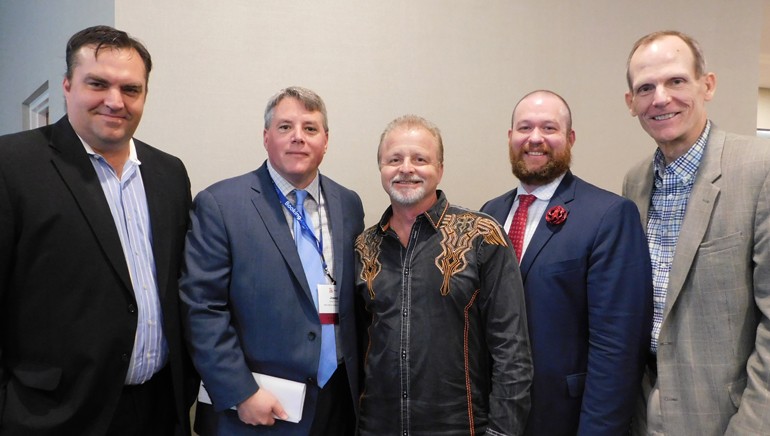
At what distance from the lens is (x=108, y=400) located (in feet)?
5.48

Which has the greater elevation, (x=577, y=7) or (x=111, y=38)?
(x=577, y=7)

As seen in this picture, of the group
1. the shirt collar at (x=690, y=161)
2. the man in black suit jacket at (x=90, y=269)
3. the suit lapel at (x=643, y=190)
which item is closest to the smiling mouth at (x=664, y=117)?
the shirt collar at (x=690, y=161)

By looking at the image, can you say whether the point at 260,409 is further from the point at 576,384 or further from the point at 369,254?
the point at 576,384

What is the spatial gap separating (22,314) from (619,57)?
317 cm

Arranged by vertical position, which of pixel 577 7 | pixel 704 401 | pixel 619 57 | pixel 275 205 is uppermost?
pixel 577 7

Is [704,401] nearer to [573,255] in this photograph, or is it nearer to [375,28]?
[573,255]

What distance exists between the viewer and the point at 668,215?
187 centimetres

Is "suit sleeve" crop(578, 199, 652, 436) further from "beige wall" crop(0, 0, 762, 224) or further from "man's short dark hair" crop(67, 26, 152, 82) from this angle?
"man's short dark hair" crop(67, 26, 152, 82)

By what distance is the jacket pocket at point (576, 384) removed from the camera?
71.1 inches

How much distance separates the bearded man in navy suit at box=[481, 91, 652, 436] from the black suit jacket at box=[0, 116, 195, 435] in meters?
1.33

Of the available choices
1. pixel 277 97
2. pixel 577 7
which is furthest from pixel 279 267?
pixel 577 7

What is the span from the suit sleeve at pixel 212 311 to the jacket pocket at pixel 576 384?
3.41 feet

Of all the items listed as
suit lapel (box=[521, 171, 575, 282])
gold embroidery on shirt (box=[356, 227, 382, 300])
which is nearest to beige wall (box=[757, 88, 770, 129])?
suit lapel (box=[521, 171, 575, 282])

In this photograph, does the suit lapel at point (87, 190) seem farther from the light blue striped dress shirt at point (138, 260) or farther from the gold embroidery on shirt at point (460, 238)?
the gold embroidery on shirt at point (460, 238)
